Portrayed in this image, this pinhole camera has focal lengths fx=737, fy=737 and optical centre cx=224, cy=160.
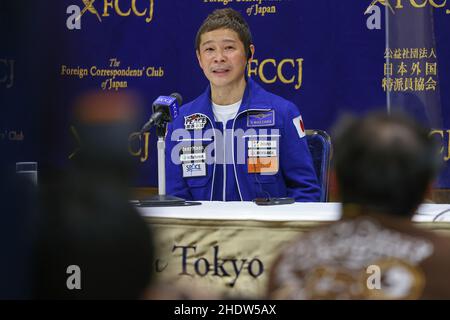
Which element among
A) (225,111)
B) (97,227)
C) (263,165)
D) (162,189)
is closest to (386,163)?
(97,227)

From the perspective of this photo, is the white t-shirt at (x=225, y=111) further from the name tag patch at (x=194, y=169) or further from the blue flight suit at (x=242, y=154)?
the name tag patch at (x=194, y=169)

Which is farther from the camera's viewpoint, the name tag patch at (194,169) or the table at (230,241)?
the name tag patch at (194,169)

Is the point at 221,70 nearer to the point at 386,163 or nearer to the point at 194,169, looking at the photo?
the point at 194,169

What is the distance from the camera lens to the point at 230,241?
2.46 metres

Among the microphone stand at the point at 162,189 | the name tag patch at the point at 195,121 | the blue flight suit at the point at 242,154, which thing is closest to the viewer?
the microphone stand at the point at 162,189

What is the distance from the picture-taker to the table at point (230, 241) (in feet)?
7.77

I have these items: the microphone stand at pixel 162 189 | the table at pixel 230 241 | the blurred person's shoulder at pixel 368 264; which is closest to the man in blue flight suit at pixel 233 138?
the microphone stand at pixel 162 189

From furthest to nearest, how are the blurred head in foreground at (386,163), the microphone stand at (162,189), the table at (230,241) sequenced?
1. the microphone stand at (162,189)
2. the table at (230,241)
3. the blurred head in foreground at (386,163)

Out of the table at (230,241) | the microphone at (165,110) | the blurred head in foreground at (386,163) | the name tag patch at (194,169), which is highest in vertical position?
the microphone at (165,110)

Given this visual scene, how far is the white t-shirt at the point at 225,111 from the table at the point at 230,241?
130cm

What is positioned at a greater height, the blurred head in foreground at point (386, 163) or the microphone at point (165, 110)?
the microphone at point (165, 110)

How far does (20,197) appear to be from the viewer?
2.59 feet
